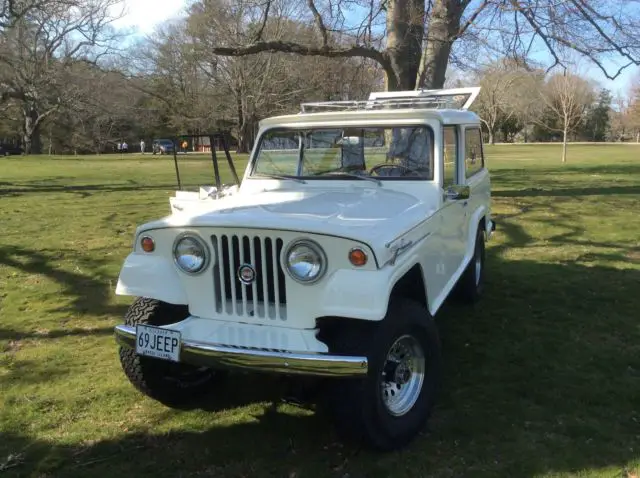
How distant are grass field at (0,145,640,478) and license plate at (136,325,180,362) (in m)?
0.60

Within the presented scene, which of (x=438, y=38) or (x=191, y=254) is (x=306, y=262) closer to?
(x=191, y=254)

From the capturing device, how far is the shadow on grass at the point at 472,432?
3.15 metres

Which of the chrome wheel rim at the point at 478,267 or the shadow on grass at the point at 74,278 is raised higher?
the chrome wheel rim at the point at 478,267

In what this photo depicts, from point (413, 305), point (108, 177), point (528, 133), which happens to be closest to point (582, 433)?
point (413, 305)

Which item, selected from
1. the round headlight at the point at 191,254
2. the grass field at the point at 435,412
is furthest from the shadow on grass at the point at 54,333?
the round headlight at the point at 191,254

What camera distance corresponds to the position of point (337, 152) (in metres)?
4.89

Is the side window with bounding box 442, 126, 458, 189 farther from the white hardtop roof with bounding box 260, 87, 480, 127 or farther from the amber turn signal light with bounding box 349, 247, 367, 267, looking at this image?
the amber turn signal light with bounding box 349, 247, 367, 267

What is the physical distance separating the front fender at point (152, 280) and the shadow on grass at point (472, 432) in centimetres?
85

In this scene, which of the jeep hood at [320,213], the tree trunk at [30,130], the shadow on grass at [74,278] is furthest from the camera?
the tree trunk at [30,130]

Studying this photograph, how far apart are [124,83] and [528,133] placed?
175ft

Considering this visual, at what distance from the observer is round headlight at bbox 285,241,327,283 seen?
306 cm

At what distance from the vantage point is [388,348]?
308 centimetres

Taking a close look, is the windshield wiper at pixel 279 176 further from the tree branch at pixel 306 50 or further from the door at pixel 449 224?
the tree branch at pixel 306 50

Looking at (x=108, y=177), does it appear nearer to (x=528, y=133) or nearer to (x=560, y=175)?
(x=560, y=175)
